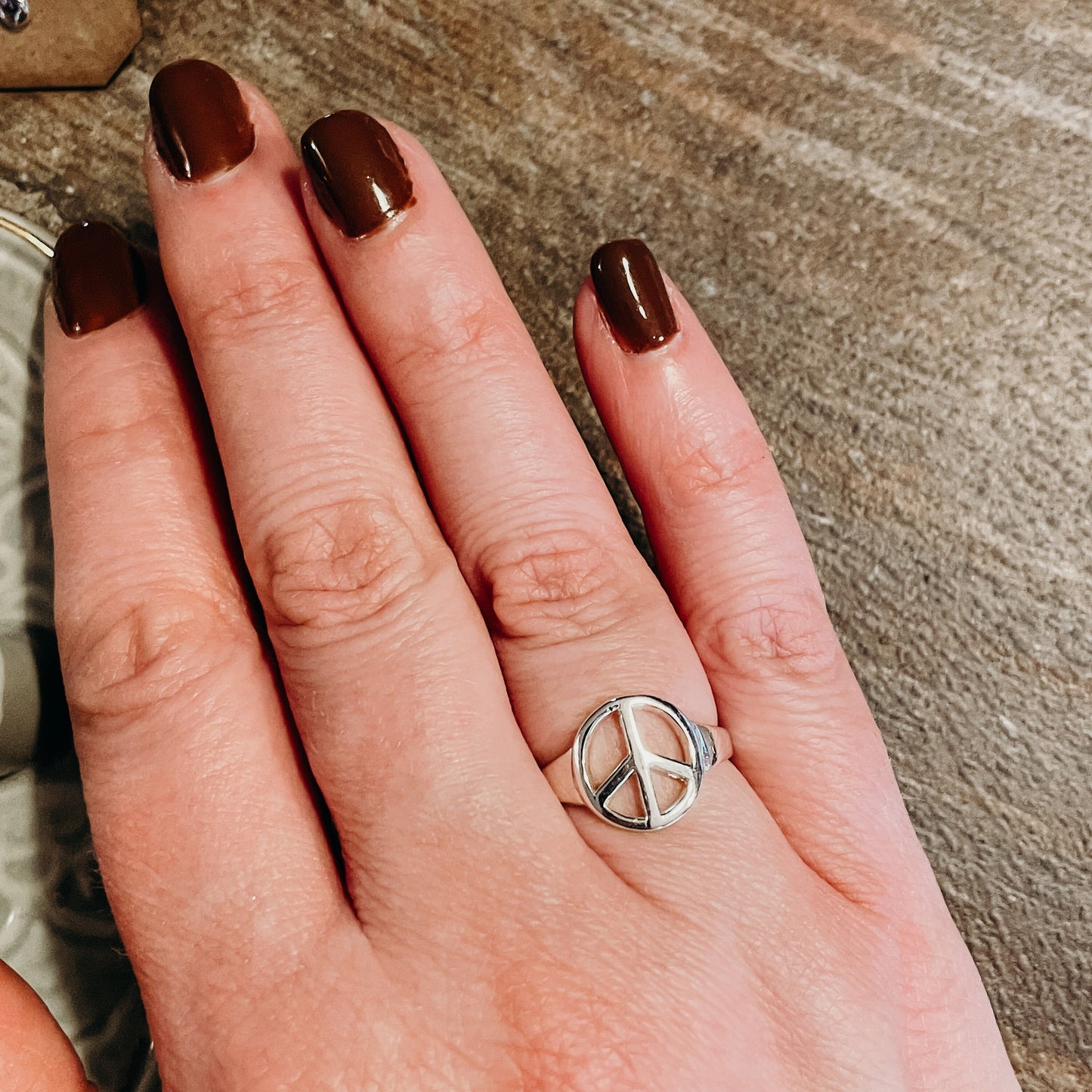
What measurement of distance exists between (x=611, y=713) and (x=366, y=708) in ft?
0.55

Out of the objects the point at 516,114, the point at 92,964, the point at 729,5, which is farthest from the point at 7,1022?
the point at 729,5

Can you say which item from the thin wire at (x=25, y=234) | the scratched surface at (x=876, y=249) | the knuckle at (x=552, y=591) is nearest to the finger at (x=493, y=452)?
the knuckle at (x=552, y=591)

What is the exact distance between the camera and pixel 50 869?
737mm

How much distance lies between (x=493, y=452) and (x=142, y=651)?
289 millimetres

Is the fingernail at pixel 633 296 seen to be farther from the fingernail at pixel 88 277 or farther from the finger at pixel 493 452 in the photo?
the fingernail at pixel 88 277

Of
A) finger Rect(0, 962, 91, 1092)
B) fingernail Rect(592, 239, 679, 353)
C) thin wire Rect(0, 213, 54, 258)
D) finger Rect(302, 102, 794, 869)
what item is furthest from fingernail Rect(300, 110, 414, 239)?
finger Rect(0, 962, 91, 1092)

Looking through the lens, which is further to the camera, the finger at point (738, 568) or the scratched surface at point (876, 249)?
the scratched surface at point (876, 249)

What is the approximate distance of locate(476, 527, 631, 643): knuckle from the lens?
67 centimetres

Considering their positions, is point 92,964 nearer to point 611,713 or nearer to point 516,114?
point 611,713

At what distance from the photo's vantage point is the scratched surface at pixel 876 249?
787 millimetres

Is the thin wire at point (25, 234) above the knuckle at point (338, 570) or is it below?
above

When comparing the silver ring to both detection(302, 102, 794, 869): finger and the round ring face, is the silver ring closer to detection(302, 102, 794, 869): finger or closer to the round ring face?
detection(302, 102, 794, 869): finger

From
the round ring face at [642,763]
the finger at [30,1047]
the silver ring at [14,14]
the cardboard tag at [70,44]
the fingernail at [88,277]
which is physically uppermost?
the silver ring at [14,14]

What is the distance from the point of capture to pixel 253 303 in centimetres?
68
